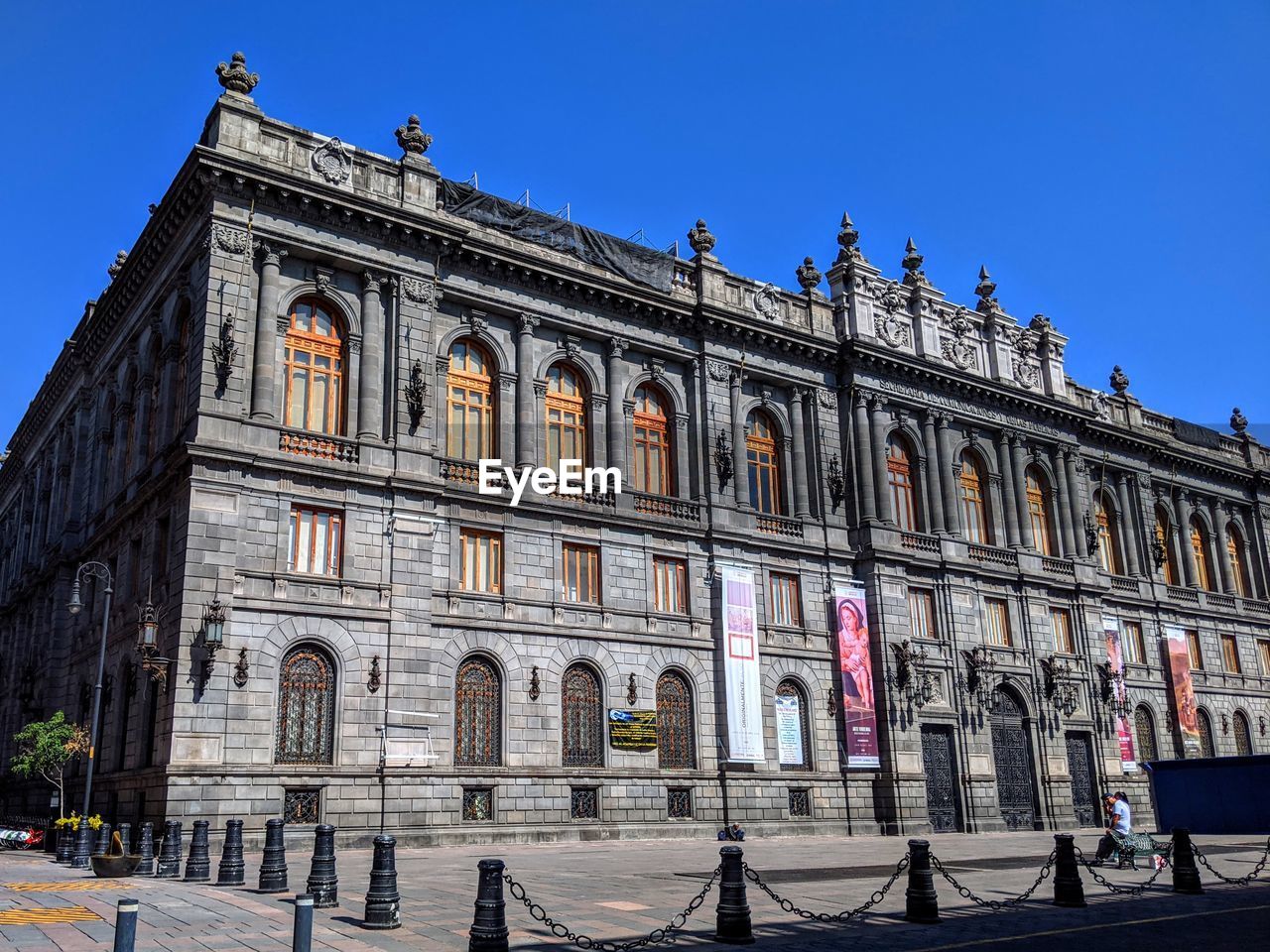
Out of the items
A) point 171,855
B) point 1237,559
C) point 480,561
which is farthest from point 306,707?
point 1237,559

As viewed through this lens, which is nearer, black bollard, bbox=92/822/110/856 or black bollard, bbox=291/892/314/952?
black bollard, bbox=291/892/314/952

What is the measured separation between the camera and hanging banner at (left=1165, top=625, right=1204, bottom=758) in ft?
165

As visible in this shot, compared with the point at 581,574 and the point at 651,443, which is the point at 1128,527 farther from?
the point at 581,574

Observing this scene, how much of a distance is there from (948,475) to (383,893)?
34.0 meters

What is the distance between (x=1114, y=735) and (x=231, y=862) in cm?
3798

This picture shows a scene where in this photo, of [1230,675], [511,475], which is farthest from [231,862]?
[1230,675]

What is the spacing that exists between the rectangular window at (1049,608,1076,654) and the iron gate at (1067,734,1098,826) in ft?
11.5

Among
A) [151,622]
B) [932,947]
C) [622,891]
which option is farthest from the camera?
[151,622]

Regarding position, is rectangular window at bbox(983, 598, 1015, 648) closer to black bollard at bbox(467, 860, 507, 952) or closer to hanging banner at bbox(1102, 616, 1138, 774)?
hanging banner at bbox(1102, 616, 1138, 774)

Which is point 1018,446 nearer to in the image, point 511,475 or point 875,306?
point 875,306

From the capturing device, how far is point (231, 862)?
19.0 m

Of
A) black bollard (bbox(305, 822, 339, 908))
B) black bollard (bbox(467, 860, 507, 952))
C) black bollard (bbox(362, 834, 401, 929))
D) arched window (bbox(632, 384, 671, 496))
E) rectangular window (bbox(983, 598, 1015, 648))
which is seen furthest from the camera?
rectangular window (bbox(983, 598, 1015, 648))

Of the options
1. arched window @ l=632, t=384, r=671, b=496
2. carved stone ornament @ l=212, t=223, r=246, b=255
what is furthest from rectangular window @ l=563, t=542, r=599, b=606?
carved stone ornament @ l=212, t=223, r=246, b=255

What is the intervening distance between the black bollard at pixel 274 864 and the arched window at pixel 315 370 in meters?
14.7
